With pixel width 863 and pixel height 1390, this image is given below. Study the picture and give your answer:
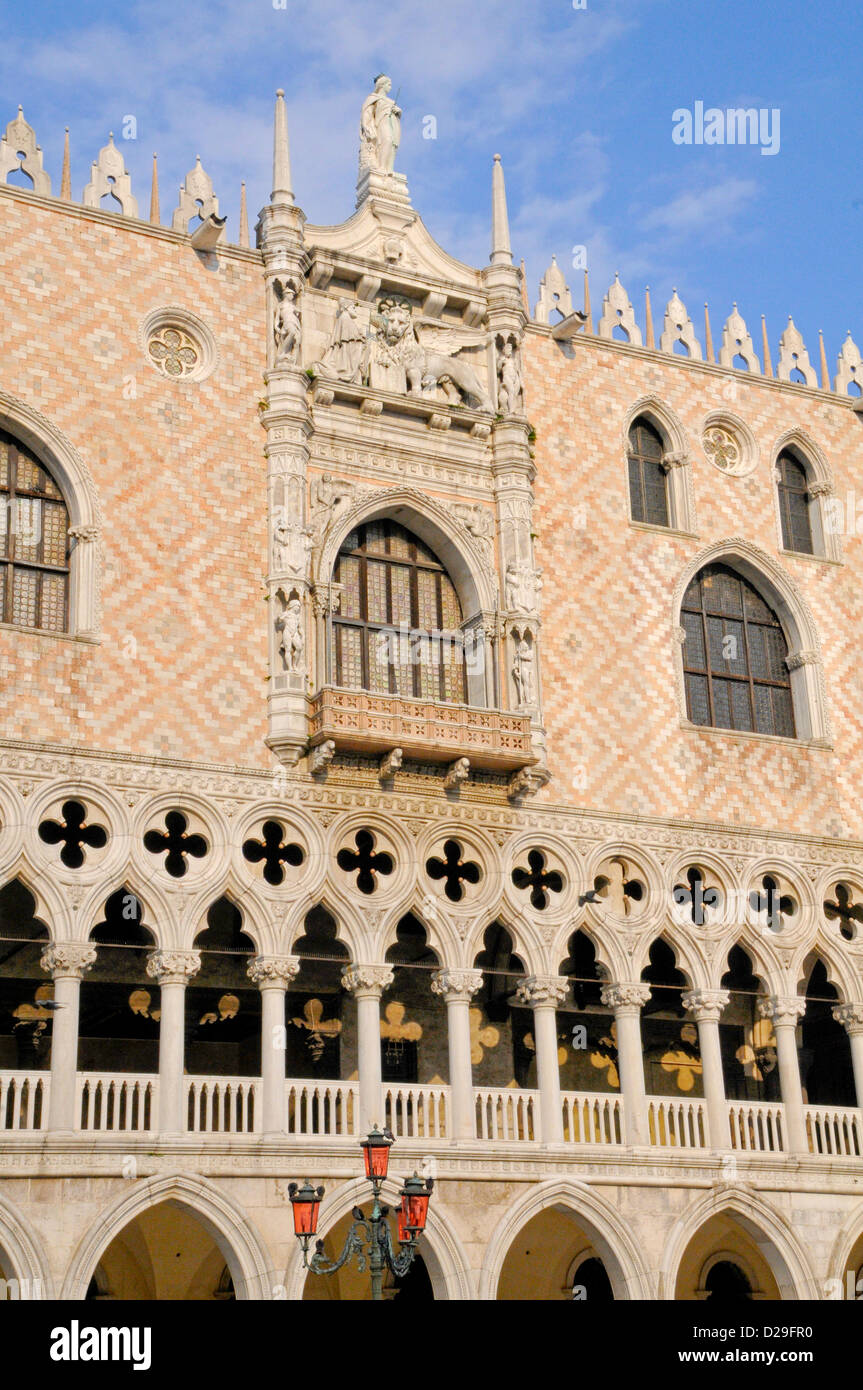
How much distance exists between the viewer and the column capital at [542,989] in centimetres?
2230

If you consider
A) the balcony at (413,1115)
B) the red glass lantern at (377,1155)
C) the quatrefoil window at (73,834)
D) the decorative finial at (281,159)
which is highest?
the decorative finial at (281,159)

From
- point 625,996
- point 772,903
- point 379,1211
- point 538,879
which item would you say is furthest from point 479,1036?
point 379,1211

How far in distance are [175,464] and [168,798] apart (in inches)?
164

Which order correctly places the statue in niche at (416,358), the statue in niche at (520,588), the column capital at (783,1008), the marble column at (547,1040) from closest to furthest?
the marble column at (547,1040)
the statue in niche at (520,588)
the column capital at (783,1008)
the statue in niche at (416,358)

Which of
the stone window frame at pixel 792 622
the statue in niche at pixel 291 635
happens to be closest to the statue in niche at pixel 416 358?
the statue in niche at pixel 291 635

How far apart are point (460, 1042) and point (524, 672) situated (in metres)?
4.72

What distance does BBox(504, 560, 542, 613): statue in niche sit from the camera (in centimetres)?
2356

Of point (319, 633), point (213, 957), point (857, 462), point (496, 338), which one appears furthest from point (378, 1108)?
point (857, 462)

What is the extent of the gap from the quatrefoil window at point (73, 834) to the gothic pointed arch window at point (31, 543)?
2.17 meters

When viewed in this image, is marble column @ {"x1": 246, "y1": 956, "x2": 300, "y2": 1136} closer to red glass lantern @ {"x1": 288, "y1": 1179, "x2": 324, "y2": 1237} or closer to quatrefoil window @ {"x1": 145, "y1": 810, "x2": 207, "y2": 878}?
quatrefoil window @ {"x1": 145, "y1": 810, "x2": 207, "y2": 878}

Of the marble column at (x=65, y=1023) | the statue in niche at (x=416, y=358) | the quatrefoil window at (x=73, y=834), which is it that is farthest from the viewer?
the statue in niche at (x=416, y=358)

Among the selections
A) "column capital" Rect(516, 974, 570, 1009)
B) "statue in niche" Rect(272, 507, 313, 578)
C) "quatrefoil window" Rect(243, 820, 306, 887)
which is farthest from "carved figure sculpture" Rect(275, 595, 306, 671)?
"column capital" Rect(516, 974, 570, 1009)

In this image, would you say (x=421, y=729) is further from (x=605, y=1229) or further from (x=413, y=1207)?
(x=413, y=1207)

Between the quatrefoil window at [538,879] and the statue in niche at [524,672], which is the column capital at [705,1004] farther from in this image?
the statue in niche at [524,672]
